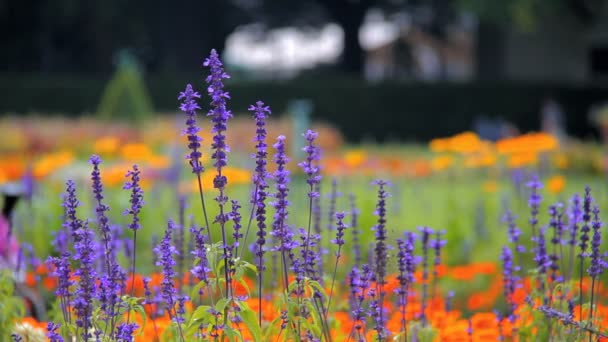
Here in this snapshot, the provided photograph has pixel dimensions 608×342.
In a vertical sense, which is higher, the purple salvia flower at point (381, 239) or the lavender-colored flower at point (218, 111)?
the lavender-colored flower at point (218, 111)

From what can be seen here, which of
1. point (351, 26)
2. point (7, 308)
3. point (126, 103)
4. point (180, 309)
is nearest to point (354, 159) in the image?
point (7, 308)

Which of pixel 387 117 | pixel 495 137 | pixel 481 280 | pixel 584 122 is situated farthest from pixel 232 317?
pixel 584 122

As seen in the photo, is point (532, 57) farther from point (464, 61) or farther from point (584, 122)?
point (464, 61)

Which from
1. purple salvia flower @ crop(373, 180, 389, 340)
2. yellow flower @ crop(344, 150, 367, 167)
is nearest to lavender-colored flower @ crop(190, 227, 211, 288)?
purple salvia flower @ crop(373, 180, 389, 340)

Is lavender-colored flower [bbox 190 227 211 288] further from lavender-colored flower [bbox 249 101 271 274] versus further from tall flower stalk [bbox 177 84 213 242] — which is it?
lavender-colored flower [bbox 249 101 271 274]

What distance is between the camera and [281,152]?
250cm

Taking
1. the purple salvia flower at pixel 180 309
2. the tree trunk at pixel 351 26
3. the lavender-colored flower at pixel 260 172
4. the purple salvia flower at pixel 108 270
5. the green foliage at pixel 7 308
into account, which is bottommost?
the green foliage at pixel 7 308

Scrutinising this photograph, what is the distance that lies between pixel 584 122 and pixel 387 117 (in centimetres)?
567

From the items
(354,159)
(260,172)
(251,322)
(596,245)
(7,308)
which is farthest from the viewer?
(354,159)

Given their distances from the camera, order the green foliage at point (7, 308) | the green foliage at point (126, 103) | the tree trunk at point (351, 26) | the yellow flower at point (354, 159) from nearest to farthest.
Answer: the green foliage at point (7, 308) → the yellow flower at point (354, 159) → the green foliage at point (126, 103) → the tree trunk at point (351, 26)

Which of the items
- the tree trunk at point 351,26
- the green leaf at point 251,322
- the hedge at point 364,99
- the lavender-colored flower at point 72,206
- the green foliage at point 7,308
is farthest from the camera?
the tree trunk at point 351,26

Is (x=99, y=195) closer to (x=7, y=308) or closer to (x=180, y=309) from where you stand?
(x=180, y=309)

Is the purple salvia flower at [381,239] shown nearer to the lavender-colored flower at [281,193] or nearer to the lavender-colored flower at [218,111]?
the lavender-colored flower at [281,193]

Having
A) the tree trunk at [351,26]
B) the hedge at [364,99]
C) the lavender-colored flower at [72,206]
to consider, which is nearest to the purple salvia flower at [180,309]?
the lavender-colored flower at [72,206]
